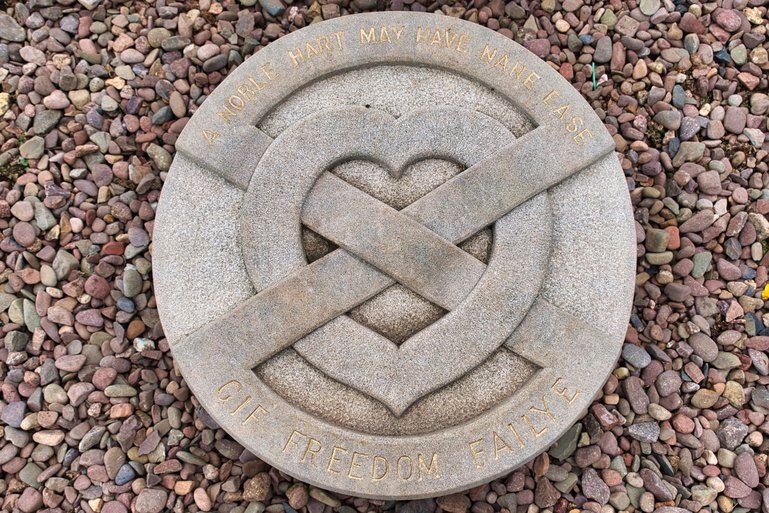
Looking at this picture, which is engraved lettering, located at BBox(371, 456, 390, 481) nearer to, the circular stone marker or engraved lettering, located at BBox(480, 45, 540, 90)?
the circular stone marker

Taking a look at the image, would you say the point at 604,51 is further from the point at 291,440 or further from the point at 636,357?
the point at 291,440

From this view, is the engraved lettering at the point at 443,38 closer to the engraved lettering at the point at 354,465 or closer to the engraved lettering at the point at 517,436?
the engraved lettering at the point at 517,436

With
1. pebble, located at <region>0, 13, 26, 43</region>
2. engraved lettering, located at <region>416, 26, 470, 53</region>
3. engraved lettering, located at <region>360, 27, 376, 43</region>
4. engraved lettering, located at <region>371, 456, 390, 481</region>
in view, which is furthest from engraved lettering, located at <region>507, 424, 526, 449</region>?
pebble, located at <region>0, 13, 26, 43</region>

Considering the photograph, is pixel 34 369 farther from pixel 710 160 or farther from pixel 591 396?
pixel 710 160

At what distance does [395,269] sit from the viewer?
2539mm

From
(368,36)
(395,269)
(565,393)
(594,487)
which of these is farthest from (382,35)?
(594,487)

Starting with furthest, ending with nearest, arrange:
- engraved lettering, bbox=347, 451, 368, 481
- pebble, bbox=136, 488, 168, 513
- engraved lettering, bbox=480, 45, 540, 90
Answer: engraved lettering, bbox=480, 45, 540, 90 → pebble, bbox=136, 488, 168, 513 → engraved lettering, bbox=347, 451, 368, 481

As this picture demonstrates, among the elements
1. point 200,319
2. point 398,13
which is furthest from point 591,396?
point 398,13

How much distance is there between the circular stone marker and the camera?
2496 mm

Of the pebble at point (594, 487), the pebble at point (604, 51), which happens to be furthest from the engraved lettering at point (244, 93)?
the pebble at point (594, 487)

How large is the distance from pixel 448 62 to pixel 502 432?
67.5 inches

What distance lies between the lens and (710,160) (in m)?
3.17

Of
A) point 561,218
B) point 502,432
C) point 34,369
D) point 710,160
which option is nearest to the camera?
point 502,432

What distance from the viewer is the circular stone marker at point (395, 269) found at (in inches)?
98.3
